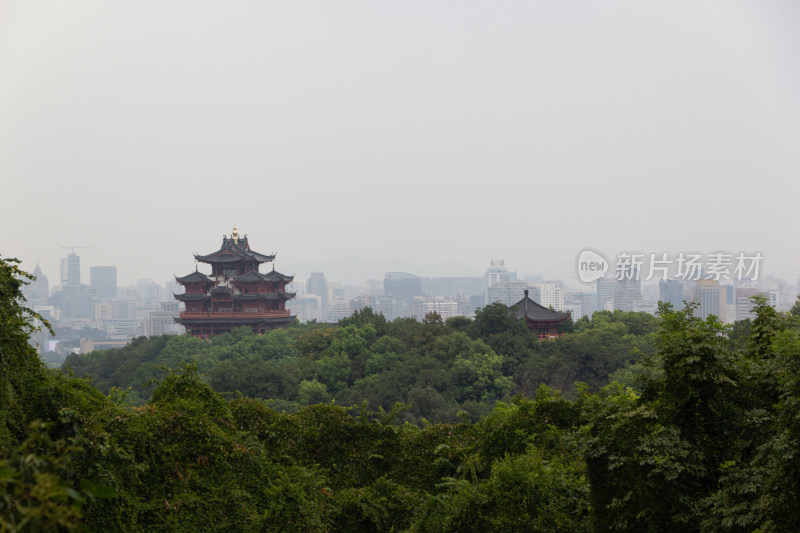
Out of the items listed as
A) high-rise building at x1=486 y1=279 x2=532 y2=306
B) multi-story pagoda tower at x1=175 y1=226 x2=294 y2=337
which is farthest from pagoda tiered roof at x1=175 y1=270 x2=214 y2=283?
high-rise building at x1=486 y1=279 x2=532 y2=306

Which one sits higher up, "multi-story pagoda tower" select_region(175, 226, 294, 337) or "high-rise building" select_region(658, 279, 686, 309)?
"high-rise building" select_region(658, 279, 686, 309)

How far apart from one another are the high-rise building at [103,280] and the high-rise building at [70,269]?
13.4 m

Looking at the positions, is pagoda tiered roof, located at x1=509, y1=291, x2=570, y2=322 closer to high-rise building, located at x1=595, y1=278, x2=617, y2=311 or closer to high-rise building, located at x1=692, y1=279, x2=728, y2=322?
high-rise building, located at x1=692, y1=279, x2=728, y2=322

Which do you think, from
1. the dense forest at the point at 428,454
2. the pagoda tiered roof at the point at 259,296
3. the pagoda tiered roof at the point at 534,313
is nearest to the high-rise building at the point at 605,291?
the pagoda tiered roof at the point at 259,296

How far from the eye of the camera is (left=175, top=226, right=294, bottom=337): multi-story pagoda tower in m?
43.8

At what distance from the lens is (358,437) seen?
10680 mm

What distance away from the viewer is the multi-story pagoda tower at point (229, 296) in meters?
43.8

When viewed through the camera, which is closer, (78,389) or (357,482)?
(78,389)

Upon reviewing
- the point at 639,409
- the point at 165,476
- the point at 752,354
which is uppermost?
the point at 752,354

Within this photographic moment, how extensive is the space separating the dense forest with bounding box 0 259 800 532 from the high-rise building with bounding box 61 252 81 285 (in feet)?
534

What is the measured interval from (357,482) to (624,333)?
84.5ft

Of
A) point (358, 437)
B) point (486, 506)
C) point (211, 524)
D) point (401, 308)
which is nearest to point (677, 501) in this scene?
point (486, 506)

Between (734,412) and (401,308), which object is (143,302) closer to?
(401,308)

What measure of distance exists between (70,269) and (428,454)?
16443cm
